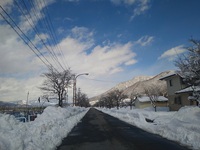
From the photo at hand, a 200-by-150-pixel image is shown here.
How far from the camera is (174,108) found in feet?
145

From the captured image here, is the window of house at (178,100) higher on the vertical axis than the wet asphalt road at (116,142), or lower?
higher

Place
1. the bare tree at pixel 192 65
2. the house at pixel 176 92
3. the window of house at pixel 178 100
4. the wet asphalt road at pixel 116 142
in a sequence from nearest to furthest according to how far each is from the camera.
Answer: the wet asphalt road at pixel 116 142
the bare tree at pixel 192 65
the house at pixel 176 92
the window of house at pixel 178 100

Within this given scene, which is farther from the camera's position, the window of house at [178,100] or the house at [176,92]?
the window of house at [178,100]

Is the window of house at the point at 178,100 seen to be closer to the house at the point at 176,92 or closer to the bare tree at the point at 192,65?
the house at the point at 176,92

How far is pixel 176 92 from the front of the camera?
1544 inches

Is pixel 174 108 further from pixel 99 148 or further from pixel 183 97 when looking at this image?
pixel 99 148

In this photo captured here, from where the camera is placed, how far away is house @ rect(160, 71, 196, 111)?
3999cm

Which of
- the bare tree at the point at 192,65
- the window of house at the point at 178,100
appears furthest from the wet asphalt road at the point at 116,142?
the window of house at the point at 178,100

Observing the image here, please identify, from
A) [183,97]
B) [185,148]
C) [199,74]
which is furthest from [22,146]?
[183,97]

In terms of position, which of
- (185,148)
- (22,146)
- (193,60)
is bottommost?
(185,148)

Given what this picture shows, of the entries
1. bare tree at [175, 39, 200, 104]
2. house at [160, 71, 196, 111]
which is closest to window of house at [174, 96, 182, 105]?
house at [160, 71, 196, 111]

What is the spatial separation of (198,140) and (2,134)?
8676 mm

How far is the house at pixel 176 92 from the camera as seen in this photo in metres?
40.0

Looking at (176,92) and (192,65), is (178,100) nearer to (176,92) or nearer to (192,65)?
(176,92)
